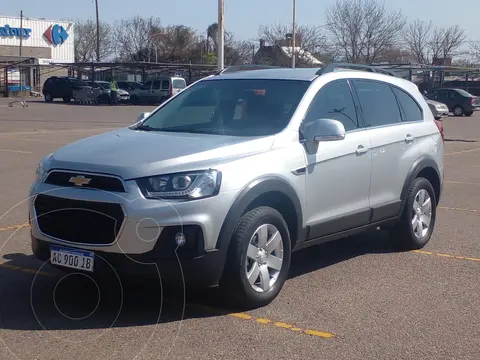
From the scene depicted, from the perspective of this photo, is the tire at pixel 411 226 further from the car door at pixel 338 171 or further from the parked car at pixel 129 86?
the parked car at pixel 129 86

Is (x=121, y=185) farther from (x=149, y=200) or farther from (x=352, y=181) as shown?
(x=352, y=181)

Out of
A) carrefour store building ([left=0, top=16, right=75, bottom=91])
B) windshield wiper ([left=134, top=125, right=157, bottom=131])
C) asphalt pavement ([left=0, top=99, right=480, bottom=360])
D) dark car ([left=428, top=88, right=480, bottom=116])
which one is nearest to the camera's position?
asphalt pavement ([left=0, top=99, right=480, bottom=360])

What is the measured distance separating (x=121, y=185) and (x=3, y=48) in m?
66.2

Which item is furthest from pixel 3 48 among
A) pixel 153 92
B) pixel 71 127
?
pixel 71 127

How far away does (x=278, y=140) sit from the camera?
602 centimetres

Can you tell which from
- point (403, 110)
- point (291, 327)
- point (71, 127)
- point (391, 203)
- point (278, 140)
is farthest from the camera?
point (71, 127)

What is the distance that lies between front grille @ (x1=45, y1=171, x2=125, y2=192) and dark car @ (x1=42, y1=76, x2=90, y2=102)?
1815 inches

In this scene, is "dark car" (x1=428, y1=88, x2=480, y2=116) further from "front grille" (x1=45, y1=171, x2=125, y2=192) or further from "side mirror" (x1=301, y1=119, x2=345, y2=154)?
"front grille" (x1=45, y1=171, x2=125, y2=192)

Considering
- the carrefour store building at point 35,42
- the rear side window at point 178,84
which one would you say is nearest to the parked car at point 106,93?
the rear side window at point 178,84

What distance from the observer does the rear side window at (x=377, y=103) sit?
7227 mm

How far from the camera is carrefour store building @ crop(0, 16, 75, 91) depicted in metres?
64.9

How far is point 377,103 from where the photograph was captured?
24.5 ft

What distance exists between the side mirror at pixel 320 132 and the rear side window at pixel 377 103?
106cm

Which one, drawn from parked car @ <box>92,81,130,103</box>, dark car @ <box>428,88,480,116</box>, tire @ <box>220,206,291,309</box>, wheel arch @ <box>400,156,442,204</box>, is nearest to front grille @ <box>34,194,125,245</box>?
tire @ <box>220,206,291,309</box>
